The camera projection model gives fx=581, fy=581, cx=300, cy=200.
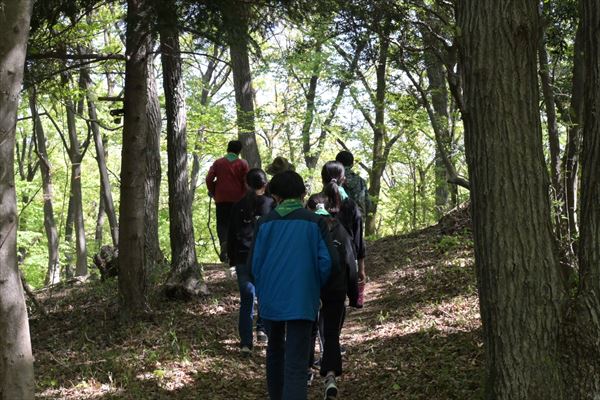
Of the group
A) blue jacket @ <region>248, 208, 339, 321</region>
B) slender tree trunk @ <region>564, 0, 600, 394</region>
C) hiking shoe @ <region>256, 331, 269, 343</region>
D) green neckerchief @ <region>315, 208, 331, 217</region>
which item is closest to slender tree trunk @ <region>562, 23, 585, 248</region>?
slender tree trunk @ <region>564, 0, 600, 394</region>

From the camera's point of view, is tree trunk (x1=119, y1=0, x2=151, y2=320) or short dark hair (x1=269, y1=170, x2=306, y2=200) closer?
short dark hair (x1=269, y1=170, x2=306, y2=200)

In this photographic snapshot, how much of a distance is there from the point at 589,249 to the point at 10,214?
141 inches

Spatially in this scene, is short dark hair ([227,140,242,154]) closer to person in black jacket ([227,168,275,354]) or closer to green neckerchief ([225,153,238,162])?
green neckerchief ([225,153,238,162])

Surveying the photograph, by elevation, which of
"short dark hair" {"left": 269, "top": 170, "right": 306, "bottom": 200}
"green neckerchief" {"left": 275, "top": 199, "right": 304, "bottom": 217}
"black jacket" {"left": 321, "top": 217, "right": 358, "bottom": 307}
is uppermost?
"short dark hair" {"left": 269, "top": 170, "right": 306, "bottom": 200}

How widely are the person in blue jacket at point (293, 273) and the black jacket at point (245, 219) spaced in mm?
1914

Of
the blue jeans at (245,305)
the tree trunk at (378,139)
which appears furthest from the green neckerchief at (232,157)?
the tree trunk at (378,139)

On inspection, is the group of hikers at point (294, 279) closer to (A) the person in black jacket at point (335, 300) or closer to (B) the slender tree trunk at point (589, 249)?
(A) the person in black jacket at point (335, 300)

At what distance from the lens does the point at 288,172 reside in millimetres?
4512

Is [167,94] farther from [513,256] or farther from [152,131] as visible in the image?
[513,256]

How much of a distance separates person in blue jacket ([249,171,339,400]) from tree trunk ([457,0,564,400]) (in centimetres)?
121

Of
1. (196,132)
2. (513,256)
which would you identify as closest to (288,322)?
(513,256)

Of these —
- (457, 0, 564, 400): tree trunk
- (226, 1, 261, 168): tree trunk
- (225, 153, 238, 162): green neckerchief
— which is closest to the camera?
(457, 0, 564, 400): tree trunk

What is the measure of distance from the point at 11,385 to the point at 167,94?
6286 millimetres

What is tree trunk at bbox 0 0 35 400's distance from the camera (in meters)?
3.48
